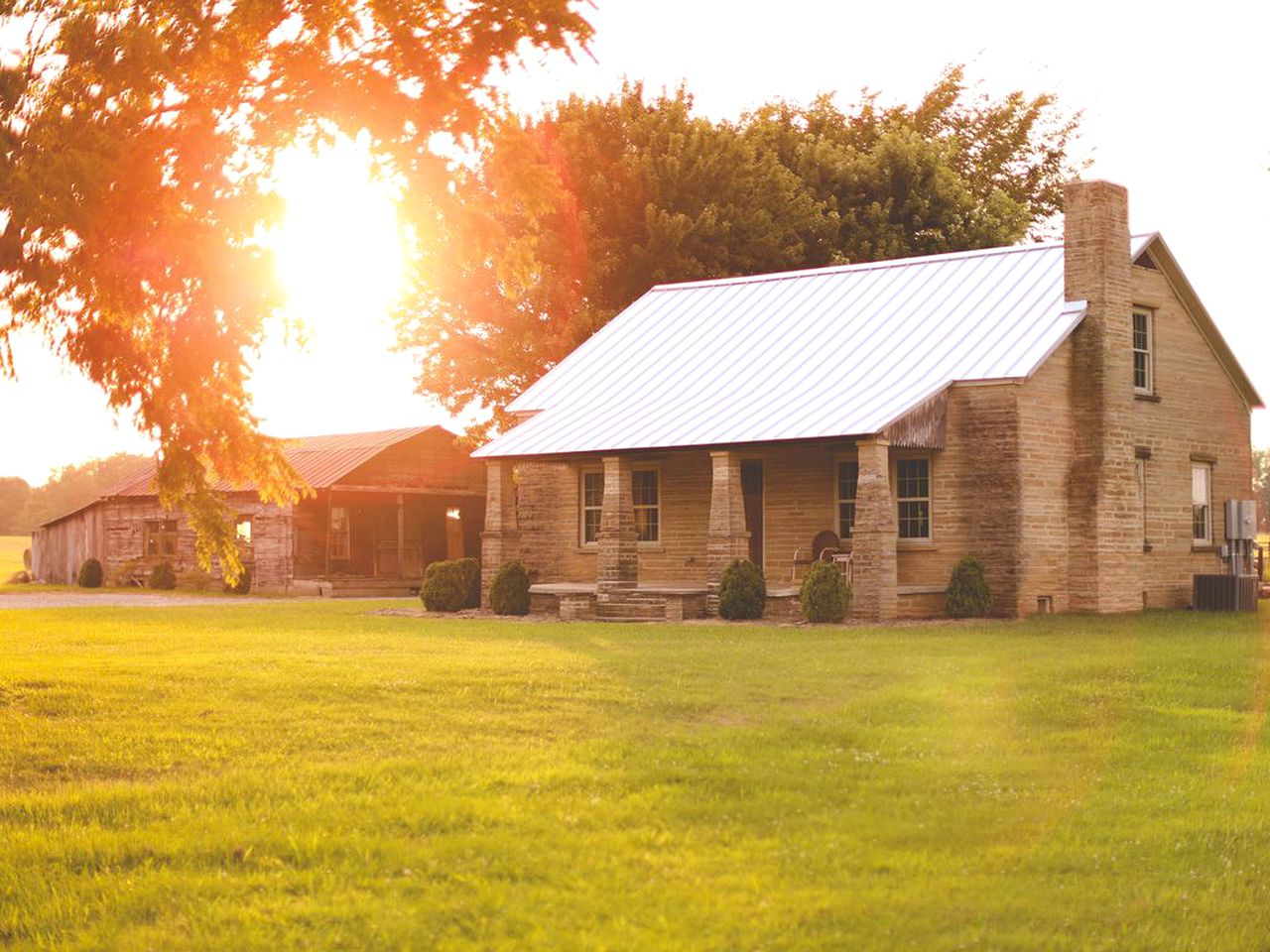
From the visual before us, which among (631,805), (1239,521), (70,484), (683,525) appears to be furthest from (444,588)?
(70,484)

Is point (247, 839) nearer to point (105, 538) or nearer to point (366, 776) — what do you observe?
point (366, 776)

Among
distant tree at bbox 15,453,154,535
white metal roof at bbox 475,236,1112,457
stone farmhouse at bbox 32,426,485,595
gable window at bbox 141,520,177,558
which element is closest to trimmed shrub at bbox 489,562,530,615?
white metal roof at bbox 475,236,1112,457

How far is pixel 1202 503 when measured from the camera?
34.8 m

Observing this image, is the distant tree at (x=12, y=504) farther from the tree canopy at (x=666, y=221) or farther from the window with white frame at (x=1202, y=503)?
the window with white frame at (x=1202, y=503)

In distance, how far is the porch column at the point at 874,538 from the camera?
2719cm

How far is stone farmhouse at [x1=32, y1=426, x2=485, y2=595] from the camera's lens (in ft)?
150

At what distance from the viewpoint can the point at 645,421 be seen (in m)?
31.6

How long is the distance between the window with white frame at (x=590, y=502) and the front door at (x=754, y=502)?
141 inches

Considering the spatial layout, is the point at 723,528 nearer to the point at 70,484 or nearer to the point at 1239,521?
the point at 1239,521

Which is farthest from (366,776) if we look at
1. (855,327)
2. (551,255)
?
(551,255)

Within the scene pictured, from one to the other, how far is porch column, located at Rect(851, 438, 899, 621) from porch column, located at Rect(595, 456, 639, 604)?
507cm

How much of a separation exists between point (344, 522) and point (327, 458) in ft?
7.48

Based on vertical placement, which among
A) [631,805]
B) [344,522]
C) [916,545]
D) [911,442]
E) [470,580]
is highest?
[911,442]

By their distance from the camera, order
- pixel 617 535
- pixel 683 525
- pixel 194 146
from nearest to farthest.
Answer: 1. pixel 194 146
2. pixel 617 535
3. pixel 683 525
